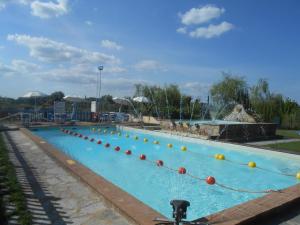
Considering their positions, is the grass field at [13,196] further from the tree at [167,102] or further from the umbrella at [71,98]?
the tree at [167,102]

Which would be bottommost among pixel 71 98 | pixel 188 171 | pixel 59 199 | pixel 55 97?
pixel 188 171

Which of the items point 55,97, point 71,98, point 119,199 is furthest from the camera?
point 55,97

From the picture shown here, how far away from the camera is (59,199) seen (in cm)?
449

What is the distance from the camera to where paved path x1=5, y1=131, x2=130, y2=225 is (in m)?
3.78

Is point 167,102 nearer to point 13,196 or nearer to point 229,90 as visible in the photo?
point 229,90

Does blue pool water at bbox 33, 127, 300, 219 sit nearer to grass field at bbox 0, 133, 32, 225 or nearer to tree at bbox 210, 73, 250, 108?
grass field at bbox 0, 133, 32, 225

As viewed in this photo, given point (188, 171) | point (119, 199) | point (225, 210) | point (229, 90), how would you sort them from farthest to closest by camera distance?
1. point (229, 90)
2. point (188, 171)
3. point (119, 199)
4. point (225, 210)

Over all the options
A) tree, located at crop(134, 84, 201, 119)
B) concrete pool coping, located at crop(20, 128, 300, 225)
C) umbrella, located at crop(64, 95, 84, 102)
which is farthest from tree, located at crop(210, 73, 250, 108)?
concrete pool coping, located at crop(20, 128, 300, 225)

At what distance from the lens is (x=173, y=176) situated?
316 inches

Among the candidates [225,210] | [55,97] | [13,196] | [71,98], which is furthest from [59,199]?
[55,97]

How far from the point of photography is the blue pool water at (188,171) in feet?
21.0

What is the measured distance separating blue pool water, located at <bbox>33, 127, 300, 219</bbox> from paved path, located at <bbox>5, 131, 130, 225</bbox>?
1.71 metres

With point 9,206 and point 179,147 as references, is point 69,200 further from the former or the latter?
point 179,147

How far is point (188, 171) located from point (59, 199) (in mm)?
5133
